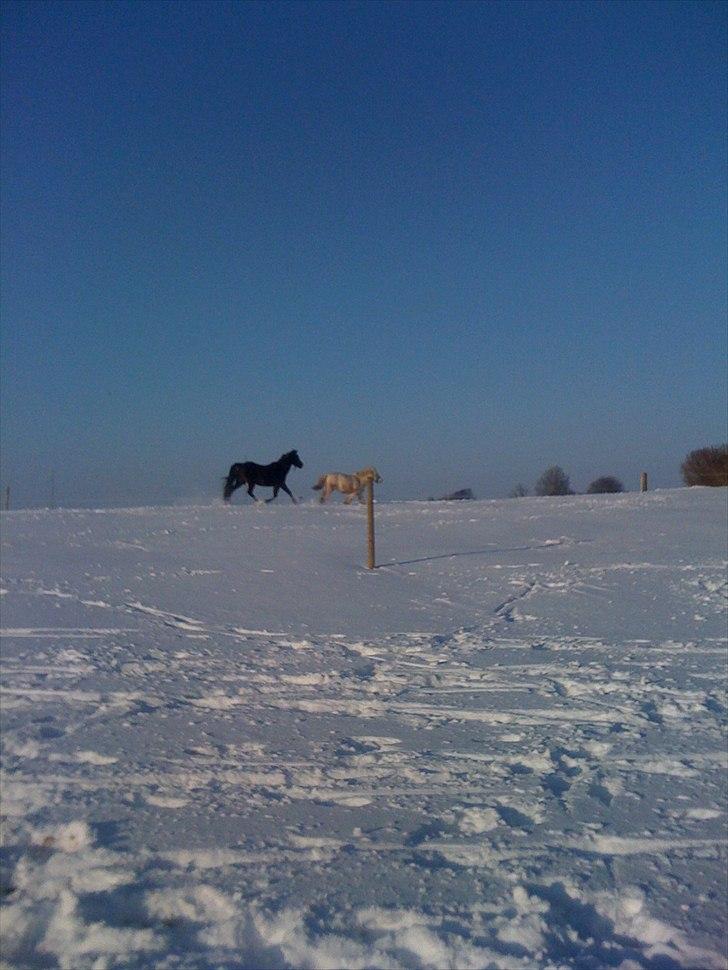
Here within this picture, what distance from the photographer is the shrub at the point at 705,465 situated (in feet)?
142

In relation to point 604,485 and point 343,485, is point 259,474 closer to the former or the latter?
point 343,485

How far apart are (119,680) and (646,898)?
486 cm

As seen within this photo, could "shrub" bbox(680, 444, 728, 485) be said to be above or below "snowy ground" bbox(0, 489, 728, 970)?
above

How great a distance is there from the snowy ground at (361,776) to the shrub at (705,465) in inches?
1308

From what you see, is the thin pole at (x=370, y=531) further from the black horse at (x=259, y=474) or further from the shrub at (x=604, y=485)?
the shrub at (x=604, y=485)

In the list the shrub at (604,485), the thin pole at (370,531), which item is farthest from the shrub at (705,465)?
the thin pole at (370,531)

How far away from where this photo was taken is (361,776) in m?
5.27

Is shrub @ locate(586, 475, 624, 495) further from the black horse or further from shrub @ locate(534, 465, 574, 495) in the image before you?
the black horse

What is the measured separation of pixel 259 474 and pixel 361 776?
65.7 feet

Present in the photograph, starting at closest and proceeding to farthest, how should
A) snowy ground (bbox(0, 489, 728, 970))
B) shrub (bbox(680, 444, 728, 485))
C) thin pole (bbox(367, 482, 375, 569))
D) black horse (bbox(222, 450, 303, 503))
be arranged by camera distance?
snowy ground (bbox(0, 489, 728, 970)) < thin pole (bbox(367, 482, 375, 569)) < black horse (bbox(222, 450, 303, 503)) < shrub (bbox(680, 444, 728, 485))

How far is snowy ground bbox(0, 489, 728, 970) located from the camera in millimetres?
3590

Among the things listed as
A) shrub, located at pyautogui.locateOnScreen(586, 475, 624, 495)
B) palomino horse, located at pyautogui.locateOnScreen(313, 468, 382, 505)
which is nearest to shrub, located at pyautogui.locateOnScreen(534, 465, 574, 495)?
shrub, located at pyautogui.locateOnScreen(586, 475, 624, 495)

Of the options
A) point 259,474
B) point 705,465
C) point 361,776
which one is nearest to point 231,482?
point 259,474

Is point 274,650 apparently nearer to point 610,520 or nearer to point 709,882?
point 709,882
